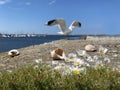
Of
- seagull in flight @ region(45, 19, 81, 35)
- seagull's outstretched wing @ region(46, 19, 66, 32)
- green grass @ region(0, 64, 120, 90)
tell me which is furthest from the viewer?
seagull in flight @ region(45, 19, 81, 35)

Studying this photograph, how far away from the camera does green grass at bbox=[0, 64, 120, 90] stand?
19.4ft

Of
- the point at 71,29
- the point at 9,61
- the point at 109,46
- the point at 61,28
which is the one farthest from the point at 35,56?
the point at 71,29

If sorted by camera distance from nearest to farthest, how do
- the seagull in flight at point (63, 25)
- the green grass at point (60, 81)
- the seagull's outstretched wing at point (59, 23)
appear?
the green grass at point (60, 81) → the seagull's outstretched wing at point (59, 23) → the seagull in flight at point (63, 25)

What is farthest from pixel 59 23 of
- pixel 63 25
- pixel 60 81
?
pixel 60 81

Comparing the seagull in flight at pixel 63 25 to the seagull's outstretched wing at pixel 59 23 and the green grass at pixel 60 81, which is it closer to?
the seagull's outstretched wing at pixel 59 23

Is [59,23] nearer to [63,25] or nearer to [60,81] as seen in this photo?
[63,25]

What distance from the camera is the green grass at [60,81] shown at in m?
5.91

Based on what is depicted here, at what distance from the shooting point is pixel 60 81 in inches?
239

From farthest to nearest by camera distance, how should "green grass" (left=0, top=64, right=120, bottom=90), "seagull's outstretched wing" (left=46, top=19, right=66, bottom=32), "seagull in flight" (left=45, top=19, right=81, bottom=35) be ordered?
"seagull in flight" (left=45, top=19, right=81, bottom=35), "seagull's outstretched wing" (left=46, top=19, right=66, bottom=32), "green grass" (left=0, top=64, right=120, bottom=90)

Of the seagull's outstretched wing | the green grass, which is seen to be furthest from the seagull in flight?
the green grass

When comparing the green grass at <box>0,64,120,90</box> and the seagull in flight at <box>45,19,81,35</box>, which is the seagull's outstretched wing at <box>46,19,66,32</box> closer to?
the seagull in flight at <box>45,19,81,35</box>

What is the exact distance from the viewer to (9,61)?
12.7 m

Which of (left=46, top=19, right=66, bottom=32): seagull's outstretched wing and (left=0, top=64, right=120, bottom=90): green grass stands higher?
(left=46, top=19, right=66, bottom=32): seagull's outstretched wing

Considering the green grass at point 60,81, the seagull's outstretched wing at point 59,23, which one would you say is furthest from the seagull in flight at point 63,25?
the green grass at point 60,81
